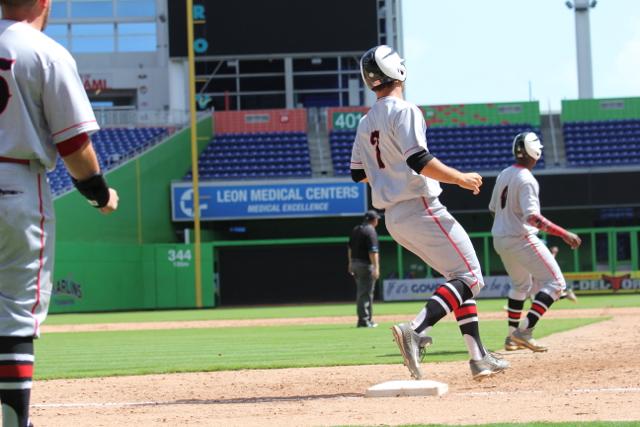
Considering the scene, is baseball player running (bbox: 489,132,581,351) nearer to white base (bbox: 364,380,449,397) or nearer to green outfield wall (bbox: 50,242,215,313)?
white base (bbox: 364,380,449,397)

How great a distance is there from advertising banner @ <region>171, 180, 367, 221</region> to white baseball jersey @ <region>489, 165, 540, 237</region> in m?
27.6

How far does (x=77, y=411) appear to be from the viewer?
7.52 m

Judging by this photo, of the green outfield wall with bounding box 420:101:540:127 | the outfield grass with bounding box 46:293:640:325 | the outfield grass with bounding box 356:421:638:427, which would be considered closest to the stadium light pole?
the green outfield wall with bounding box 420:101:540:127

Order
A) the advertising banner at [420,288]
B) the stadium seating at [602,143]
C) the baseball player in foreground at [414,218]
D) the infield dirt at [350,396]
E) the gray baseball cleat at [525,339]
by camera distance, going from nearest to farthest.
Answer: the infield dirt at [350,396] < the baseball player in foreground at [414,218] < the gray baseball cleat at [525,339] < the advertising banner at [420,288] < the stadium seating at [602,143]

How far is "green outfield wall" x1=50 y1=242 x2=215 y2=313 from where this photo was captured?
34000 millimetres

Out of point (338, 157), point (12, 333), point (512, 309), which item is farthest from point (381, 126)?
point (338, 157)

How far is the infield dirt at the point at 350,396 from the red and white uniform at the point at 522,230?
2.68 ft

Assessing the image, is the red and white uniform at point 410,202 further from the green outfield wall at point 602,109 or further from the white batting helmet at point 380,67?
the green outfield wall at point 602,109

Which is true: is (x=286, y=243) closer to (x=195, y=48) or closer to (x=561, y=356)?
(x=195, y=48)

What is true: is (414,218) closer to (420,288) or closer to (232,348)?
(232,348)

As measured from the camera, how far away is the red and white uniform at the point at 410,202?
8.02m

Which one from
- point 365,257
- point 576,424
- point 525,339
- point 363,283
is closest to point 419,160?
point 576,424

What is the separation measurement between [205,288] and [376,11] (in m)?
12.7

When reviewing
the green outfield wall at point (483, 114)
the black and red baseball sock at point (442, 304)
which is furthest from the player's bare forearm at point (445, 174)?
the green outfield wall at point (483, 114)
